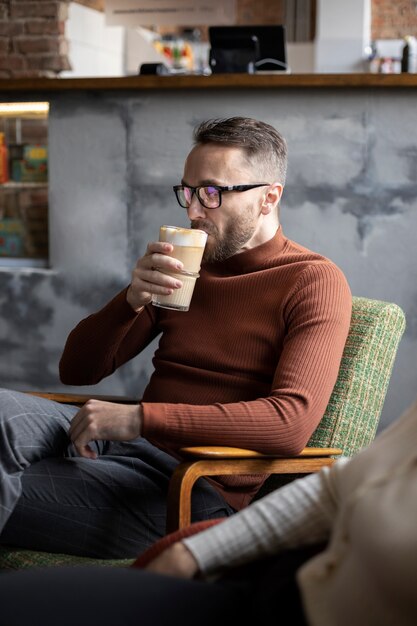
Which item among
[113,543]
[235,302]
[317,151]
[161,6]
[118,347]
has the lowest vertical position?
[113,543]

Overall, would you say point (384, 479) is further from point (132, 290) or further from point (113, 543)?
point (132, 290)

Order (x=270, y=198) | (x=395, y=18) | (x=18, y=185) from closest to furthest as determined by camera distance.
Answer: (x=270, y=198) → (x=18, y=185) → (x=395, y=18)

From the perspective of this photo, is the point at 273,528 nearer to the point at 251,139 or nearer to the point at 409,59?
the point at 251,139

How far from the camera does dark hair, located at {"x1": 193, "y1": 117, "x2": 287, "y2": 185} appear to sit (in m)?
2.25

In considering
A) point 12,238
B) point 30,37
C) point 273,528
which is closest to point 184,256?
point 273,528

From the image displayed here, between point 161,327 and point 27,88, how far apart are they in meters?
1.89

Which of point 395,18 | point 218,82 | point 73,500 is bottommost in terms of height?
point 73,500

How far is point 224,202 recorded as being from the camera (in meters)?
2.25

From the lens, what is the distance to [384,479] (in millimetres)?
1238

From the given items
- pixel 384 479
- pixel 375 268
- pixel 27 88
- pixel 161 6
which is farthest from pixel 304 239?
pixel 161 6

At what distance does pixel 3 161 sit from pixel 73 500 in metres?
2.60

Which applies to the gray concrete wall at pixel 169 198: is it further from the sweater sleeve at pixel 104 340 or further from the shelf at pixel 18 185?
the sweater sleeve at pixel 104 340

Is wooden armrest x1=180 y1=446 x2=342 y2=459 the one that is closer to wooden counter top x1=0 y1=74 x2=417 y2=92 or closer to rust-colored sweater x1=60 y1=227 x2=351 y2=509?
rust-colored sweater x1=60 y1=227 x2=351 y2=509

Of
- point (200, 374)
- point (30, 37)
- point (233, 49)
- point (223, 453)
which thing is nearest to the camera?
point (223, 453)
